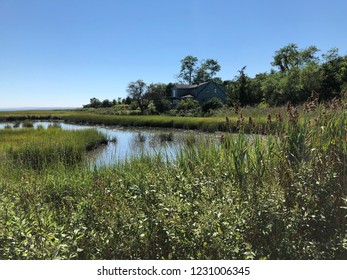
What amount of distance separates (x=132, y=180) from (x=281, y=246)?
2.58 meters

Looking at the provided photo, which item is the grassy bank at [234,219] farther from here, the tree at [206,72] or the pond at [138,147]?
the tree at [206,72]

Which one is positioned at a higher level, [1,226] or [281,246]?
[1,226]

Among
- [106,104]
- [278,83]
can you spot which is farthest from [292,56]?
[106,104]

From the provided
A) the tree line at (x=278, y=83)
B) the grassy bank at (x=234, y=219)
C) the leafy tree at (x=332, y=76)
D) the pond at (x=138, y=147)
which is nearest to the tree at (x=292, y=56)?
the tree line at (x=278, y=83)

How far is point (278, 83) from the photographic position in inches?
1076

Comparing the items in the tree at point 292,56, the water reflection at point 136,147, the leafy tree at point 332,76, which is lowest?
the water reflection at point 136,147

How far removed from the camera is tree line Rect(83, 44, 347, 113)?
2288 centimetres

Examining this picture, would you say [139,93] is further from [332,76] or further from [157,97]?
[332,76]

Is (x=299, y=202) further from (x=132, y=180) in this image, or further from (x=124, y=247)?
(x=132, y=180)

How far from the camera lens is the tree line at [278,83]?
75.0 feet

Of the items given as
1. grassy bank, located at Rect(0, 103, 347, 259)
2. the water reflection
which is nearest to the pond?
the water reflection

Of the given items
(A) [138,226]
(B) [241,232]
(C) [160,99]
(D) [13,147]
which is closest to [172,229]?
(A) [138,226]

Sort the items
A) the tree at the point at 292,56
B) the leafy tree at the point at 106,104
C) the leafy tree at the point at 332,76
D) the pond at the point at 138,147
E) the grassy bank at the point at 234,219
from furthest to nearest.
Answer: the leafy tree at the point at 106,104
the tree at the point at 292,56
the leafy tree at the point at 332,76
the pond at the point at 138,147
the grassy bank at the point at 234,219
